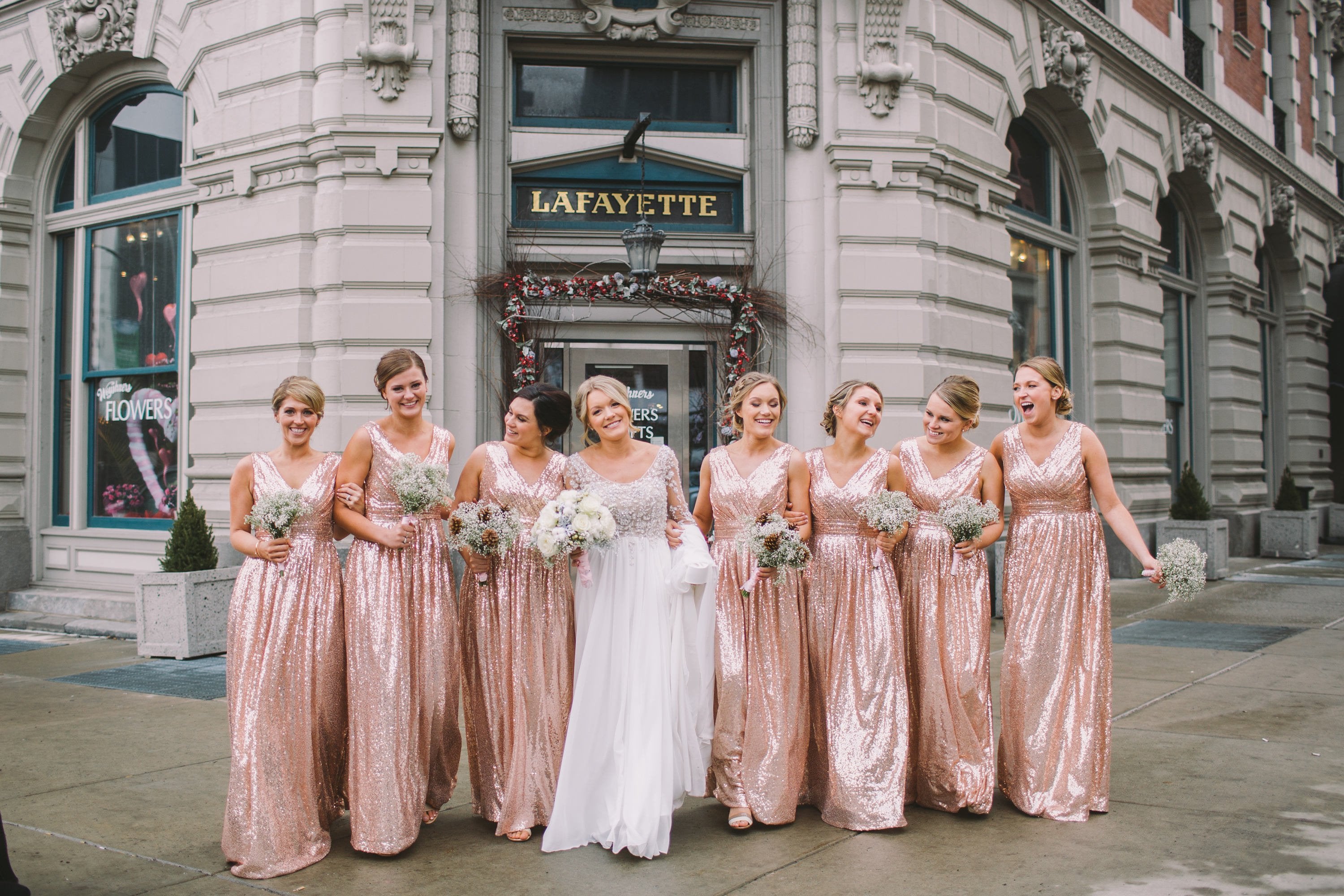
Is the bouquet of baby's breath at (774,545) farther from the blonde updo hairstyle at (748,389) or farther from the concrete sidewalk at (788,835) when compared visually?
the concrete sidewalk at (788,835)

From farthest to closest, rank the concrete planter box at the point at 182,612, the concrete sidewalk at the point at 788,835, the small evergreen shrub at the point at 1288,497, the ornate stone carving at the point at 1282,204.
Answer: the ornate stone carving at the point at 1282,204 → the small evergreen shrub at the point at 1288,497 → the concrete planter box at the point at 182,612 → the concrete sidewalk at the point at 788,835

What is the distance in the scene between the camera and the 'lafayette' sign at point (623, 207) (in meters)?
11.0

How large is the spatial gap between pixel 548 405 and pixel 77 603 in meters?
8.94

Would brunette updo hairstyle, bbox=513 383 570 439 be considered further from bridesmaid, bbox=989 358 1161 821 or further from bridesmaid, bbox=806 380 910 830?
bridesmaid, bbox=989 358 1161 821

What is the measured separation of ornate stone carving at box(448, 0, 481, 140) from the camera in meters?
10.5

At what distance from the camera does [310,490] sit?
483cm

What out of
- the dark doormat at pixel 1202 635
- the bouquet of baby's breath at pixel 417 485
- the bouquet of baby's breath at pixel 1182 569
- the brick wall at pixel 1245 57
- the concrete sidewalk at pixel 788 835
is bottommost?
the concrete sidewalk at pixel 788 835

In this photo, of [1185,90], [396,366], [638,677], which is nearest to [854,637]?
[638,677]

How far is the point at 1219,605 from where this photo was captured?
12.6 metres

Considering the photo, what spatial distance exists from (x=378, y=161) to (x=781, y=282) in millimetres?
3963

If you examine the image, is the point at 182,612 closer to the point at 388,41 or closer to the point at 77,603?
the point at 77,603

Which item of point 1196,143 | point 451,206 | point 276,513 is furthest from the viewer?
point 1196,143

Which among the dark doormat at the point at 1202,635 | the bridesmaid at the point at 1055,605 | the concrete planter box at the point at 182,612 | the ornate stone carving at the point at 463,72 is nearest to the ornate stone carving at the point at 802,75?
the ornate stone carving at the point at 463,72

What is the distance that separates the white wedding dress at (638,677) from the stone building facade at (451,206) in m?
5.69
